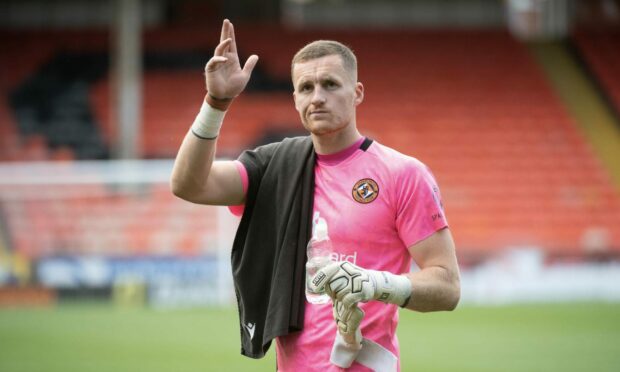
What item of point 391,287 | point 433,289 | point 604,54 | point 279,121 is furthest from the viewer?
point 604,54

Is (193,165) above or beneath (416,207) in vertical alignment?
above

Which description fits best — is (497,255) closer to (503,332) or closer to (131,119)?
(503,332)

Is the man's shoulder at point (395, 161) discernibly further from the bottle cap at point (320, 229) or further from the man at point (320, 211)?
the bottle cap at point (320, 229)

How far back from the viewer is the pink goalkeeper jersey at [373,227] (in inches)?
160

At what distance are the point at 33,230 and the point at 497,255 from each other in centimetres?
746

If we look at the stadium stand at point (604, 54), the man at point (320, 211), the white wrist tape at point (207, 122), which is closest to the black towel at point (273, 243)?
the man at point (320, 211)

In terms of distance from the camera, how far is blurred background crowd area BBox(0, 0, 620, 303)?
16672 mm

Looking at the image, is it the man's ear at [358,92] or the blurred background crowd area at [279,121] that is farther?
the blurred background crowd area at [279,121]

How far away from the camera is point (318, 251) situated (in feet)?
13.4

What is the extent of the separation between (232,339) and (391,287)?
8.70 metres

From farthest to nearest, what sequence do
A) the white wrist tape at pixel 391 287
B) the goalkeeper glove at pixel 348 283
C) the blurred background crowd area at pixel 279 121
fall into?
the blurred background crowd area at pixel 279 121 → the white wrist tape at pixel 391 287 → the goalkeeper glove at pixel 348 283

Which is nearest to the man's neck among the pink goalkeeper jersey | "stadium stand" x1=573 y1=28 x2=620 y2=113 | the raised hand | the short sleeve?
the pink goalkeeper jersey

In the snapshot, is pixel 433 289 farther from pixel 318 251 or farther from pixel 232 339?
pixel 232 339

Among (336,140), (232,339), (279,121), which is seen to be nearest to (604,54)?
(279,121)
